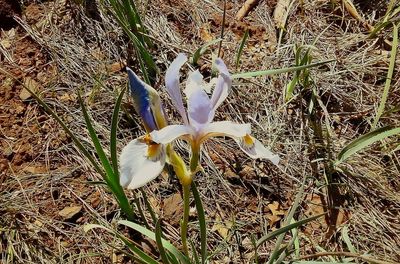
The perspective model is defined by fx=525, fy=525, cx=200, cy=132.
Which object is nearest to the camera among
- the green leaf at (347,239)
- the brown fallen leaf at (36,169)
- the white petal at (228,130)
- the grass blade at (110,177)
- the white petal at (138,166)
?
the white petal at (138,166)

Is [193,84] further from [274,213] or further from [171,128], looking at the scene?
[274,213]

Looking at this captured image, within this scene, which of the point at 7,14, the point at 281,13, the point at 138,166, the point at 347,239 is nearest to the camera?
the point at 138,166

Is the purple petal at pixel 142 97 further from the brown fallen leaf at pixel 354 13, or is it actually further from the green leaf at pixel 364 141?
the brown fallen leaf at pixel 354 13

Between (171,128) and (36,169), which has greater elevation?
(171,128)

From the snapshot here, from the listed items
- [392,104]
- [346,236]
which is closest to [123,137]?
[346,236]

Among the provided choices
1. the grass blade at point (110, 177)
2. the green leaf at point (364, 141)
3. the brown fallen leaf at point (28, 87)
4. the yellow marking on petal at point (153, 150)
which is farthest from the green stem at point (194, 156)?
the brown fallen leaf at point (28, 87)

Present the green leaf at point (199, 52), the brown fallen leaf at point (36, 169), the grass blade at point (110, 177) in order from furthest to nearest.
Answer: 1. the green leaf at point (199, 52)
2. the brown fallen leaf at point (36, 169)
3. the grass blade at point (110, 177)

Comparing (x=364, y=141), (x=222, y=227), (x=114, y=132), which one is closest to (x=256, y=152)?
(x=114, y=132)
